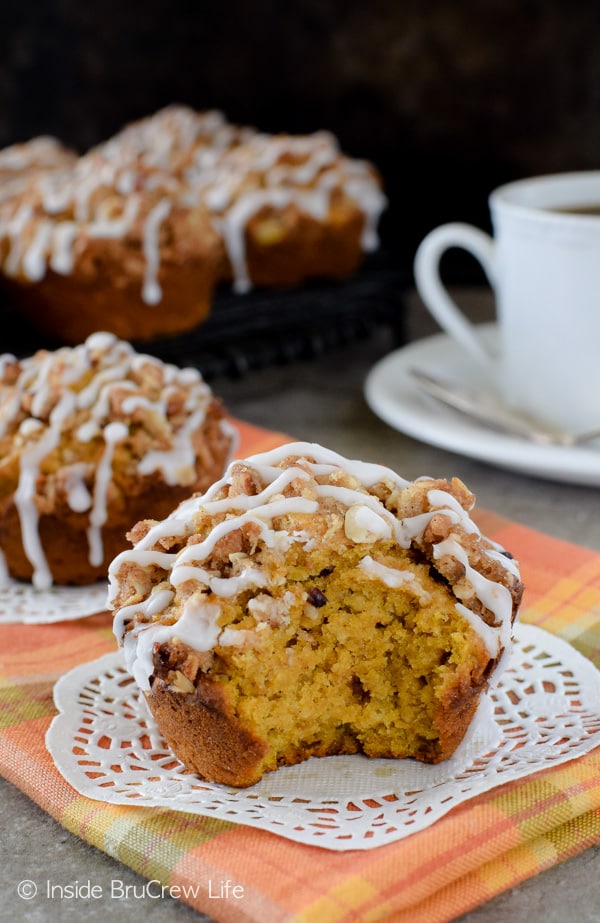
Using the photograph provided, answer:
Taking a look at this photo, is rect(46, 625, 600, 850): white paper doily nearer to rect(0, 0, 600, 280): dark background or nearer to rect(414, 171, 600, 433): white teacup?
rect(414, 171, 600, 433): white teacup

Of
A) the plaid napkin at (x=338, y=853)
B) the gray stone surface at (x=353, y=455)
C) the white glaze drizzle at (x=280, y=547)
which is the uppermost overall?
the white glaze drizzle at (x=280, y=547)

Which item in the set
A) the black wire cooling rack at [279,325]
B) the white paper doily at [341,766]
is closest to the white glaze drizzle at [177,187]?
the black wire cooling rack at [279,325]

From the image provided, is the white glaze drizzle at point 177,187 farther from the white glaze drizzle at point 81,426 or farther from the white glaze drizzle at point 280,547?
the white glaze drizzle at point 280,547

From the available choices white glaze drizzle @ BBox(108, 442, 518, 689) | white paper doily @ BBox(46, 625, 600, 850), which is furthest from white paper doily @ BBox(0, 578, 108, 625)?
white glaze drizzle @ BBox(108, 442, 518, 689)

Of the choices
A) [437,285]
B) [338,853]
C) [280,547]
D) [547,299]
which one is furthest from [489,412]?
[338,853]

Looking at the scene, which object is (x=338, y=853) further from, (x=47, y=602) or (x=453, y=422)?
(x=453, y=422)
